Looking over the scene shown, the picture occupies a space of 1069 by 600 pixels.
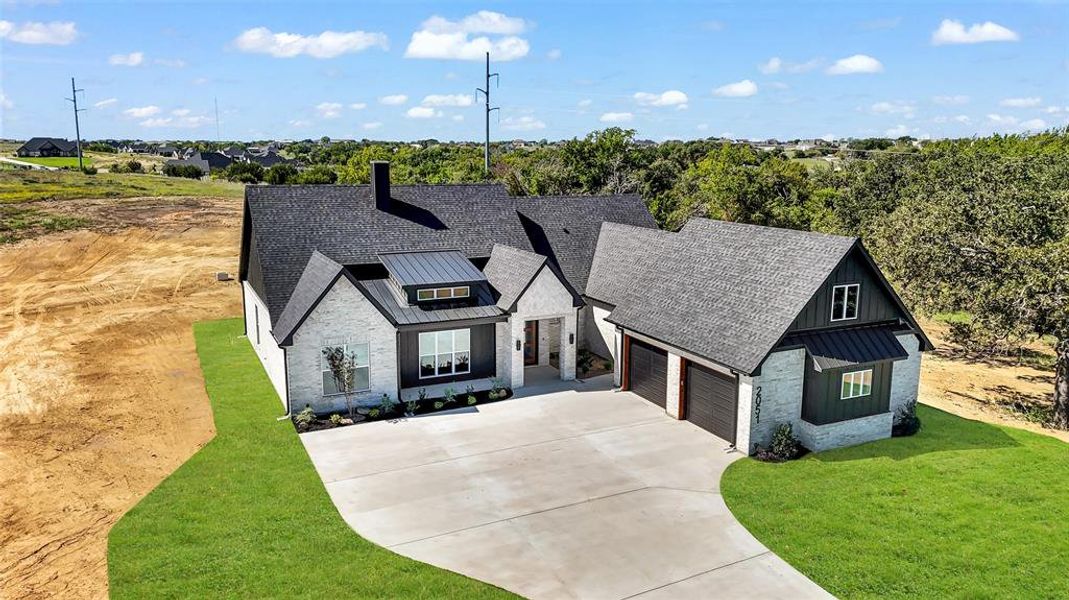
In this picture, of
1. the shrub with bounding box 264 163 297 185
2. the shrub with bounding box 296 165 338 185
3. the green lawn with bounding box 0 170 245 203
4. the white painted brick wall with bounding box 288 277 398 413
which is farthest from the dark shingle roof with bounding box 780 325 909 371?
the shrub with bounding box 264 163 297 185

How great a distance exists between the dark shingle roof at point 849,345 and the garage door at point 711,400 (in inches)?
Result: 85.2

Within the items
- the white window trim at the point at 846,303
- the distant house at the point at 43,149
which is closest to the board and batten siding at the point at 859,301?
the white window trim at the point at 846,303

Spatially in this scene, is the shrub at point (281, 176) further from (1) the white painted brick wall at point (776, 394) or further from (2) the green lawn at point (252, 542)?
(1) the white painted brick wall at point (776, 394)

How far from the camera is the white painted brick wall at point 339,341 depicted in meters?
22.6

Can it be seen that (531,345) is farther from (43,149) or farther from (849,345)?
(43,149)

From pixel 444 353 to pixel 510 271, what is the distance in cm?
403

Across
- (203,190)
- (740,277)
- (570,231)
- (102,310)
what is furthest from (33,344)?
(203,190)

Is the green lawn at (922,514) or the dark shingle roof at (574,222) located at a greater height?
the dark shingle roof at (574,222)

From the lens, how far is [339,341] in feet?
75.6

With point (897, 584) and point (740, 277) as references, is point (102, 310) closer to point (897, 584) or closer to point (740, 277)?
point (740, 277)

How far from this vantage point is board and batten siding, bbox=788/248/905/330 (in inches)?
814

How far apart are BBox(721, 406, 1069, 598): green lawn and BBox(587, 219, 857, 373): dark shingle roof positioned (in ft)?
12.1

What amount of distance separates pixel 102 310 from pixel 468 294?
77.4 ft

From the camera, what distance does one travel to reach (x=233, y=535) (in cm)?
1546
